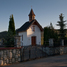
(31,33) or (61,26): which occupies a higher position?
(61,26)

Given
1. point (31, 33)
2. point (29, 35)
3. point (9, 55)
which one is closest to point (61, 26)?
point (31, 33)

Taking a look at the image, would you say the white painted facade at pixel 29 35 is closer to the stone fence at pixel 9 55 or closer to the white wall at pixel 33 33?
the white wall at pixel 33 33

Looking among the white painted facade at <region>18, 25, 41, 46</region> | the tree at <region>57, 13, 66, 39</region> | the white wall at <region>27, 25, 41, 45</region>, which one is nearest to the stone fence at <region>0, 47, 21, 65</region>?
the white painted facade at <region>18, 25, 41, 46</region>

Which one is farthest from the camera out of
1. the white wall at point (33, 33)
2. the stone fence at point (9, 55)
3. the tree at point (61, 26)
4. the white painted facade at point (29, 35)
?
the white wall at point (33, 33)

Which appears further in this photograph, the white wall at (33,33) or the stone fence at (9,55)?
the white wall at (33,33)

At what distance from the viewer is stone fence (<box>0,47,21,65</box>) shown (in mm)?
8547

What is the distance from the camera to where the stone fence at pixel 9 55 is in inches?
336

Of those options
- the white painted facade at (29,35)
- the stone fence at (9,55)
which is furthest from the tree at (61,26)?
the stone fence at (9,55)

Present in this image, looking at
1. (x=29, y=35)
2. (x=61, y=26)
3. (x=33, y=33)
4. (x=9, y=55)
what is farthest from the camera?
(x=33, y=33)

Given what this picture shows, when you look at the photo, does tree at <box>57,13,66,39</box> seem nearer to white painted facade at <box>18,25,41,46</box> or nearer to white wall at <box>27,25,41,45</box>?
white wall at <box>27,25,41,45</box>

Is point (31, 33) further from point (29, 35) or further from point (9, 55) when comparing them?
point (9, 55)

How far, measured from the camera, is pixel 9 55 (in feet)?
29.5

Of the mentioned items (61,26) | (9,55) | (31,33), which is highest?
(61,26)

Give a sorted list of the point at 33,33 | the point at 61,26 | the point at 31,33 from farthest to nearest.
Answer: the point at 33,33 < the point at 31,33 < the point at 61,26
